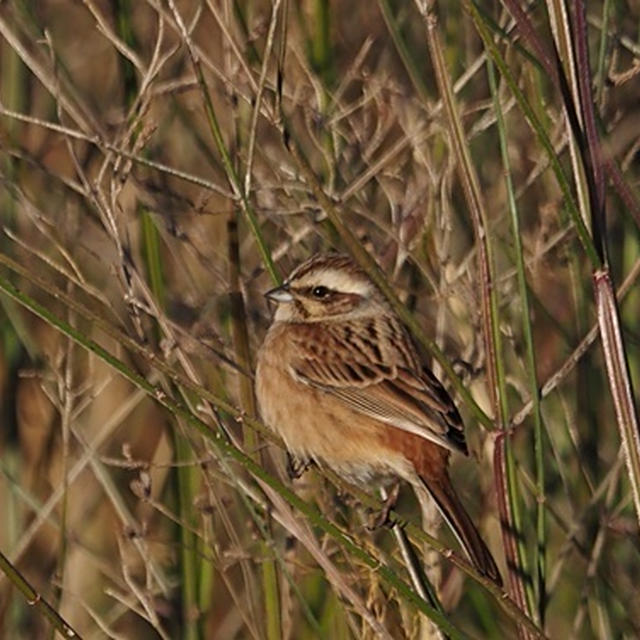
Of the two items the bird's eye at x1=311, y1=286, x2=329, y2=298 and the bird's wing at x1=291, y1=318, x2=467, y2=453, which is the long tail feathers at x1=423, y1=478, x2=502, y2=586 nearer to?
the bird's wing at x1=291, y1=318, x2=467, y2=453

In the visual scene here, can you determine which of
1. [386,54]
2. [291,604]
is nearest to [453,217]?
[386,54]

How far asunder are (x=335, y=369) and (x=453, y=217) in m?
0.74

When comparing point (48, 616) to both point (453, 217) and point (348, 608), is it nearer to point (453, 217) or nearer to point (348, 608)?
point (348, 608)

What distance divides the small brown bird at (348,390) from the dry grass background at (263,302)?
98 mm

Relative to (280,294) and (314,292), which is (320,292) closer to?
(314,292)

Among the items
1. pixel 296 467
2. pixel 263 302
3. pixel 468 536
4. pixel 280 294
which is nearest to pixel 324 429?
pixel 296 467

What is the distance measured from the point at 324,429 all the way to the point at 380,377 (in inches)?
7.3

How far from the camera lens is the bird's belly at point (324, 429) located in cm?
360

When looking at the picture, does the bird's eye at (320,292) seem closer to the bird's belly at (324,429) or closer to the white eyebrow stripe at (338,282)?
the white eyebrow stripe at (338,282)

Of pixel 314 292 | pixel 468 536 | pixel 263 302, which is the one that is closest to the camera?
pixel 468 536

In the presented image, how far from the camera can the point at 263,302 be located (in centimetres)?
438

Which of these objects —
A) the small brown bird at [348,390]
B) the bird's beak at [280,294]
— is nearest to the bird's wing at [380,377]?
the small brown bird at [348,390]

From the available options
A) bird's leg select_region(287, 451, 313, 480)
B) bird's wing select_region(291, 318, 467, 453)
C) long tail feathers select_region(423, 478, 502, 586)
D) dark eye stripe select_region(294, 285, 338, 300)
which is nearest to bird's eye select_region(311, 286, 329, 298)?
dark eye stripe select_region(294, 285, 338, 300)

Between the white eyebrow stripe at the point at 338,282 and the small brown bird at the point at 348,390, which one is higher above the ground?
the white eyebrow stripe at the point at 338,282
